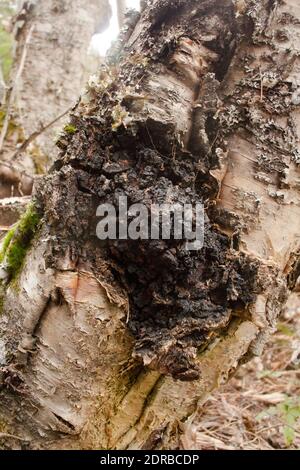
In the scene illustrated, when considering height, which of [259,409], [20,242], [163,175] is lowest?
[259,409]

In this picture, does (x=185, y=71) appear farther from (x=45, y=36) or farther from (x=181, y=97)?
(x=45, y=36)

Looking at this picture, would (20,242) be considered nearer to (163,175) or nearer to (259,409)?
(163,175)

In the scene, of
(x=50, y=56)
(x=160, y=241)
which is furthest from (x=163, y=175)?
(x=50, y=56)

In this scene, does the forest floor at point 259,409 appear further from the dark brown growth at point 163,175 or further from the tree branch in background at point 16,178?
the tree branch in background at point 16,178

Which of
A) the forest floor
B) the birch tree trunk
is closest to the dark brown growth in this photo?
the birch tree trunk

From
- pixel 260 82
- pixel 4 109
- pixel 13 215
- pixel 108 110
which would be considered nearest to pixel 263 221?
pixel 260 82

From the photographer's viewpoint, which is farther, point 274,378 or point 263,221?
point 274,378

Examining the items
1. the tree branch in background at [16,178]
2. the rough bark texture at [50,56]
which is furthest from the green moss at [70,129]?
the rough bark texture at [50,56]

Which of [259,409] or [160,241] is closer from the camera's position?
[160,241]
